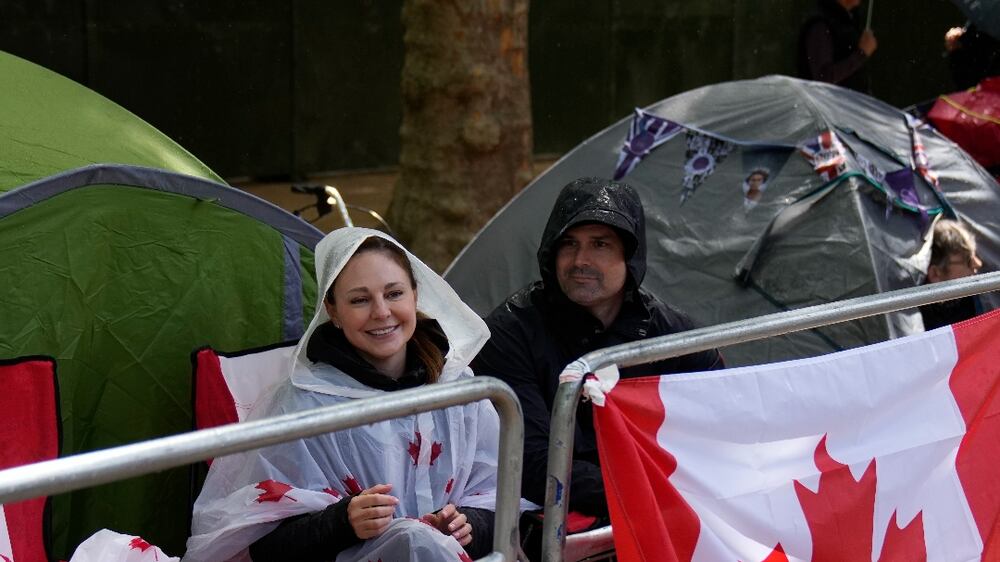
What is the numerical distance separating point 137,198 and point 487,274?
1.97 meters

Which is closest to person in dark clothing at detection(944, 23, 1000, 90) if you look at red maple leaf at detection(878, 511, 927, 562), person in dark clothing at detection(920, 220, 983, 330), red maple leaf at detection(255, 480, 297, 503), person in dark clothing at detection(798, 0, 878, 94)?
person in dark clothing at detection(798, 0, 878, 94)

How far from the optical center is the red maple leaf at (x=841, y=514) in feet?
9.36

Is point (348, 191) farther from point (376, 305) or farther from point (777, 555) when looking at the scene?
point (777, 555)

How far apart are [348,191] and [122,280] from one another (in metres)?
7.09

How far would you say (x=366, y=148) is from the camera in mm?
11555

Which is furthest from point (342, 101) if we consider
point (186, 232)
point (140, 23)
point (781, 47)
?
point (186, 232)

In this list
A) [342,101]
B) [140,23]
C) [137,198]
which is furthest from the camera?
[342,101]

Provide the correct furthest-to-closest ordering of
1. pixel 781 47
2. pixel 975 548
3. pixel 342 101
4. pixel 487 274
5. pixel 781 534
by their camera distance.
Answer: pixel 781 47, pixel 342 101, pixel 487 274, pixel 975 548, pixel 781 534

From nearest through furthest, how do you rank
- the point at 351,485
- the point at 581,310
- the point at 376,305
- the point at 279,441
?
1. the point at 279,441
2. the point at 351,485
3. the point at 376,305
4. the point at 581,310

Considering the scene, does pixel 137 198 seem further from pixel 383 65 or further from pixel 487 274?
pixel 383 65

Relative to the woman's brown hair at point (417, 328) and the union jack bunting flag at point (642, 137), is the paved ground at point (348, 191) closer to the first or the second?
the union jack bunting flag at point (642, 137)

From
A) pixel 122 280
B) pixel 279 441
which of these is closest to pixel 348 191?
pixel 122 280

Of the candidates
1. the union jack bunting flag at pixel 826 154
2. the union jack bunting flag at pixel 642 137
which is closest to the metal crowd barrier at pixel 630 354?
the union jack bunting flag at pixel 826 154

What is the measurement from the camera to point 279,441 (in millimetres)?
2072
